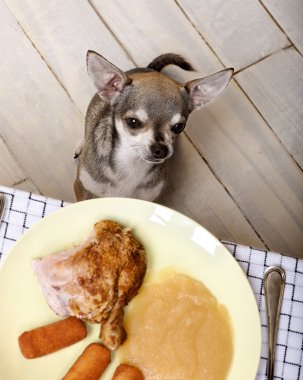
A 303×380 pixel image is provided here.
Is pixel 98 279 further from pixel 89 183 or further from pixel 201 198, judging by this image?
pixel 201 198

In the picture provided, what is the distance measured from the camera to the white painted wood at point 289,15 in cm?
192

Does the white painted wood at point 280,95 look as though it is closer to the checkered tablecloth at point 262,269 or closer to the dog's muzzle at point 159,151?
the dog's muzzle at point 159,151

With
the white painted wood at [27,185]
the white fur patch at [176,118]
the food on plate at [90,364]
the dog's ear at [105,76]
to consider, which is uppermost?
the dog's ear at [105,76]

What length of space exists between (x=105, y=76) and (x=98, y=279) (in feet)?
1.69

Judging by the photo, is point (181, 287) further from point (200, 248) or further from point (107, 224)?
point (107, 224)

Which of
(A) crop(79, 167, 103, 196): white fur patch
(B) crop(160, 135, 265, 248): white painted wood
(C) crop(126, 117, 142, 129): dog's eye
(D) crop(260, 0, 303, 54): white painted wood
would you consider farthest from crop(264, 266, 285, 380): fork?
(D) crop(260, 0, 303, 54): white painted wood

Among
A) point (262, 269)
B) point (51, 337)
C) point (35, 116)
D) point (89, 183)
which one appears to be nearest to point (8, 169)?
point (35, 116)

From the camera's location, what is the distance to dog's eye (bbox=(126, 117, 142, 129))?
1310 mm

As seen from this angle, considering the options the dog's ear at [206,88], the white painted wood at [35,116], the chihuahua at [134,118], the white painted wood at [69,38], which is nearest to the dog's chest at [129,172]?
the chihuahua at [134,118]

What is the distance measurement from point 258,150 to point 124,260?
Result: 38.5 inches

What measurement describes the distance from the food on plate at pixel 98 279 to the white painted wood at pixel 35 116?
0.78 meters

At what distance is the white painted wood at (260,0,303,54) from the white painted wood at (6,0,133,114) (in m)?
0.56

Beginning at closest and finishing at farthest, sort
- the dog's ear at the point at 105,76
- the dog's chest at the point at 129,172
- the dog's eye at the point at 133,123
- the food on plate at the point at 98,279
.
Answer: the food on plate at the point at 98,279 → the dog's ear at the point at 105,76 → the dog's eye at the point at 133,123 → the dog's chest at the point at 129,172

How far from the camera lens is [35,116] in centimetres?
179
